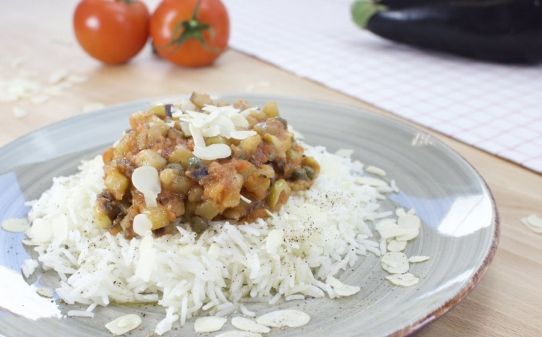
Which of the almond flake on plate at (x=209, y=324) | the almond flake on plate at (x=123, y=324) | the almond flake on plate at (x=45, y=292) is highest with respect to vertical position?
the almond flake on plate at (x=209, y=324)

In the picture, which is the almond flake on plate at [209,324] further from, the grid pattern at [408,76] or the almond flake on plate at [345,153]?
the grid pattern at [408,76]

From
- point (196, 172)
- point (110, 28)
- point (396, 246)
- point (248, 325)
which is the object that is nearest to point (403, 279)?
point (396, 246)

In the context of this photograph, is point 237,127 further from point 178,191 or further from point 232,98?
point 232,98

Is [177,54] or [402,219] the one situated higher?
[402,219]

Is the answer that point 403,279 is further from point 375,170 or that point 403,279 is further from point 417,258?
point 375,170

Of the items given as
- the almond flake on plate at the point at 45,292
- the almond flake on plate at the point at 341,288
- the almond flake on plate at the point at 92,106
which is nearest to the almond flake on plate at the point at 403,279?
the almond flake on plate at the point at 341,288

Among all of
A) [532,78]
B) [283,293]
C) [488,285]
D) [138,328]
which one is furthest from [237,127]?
[532,78]
